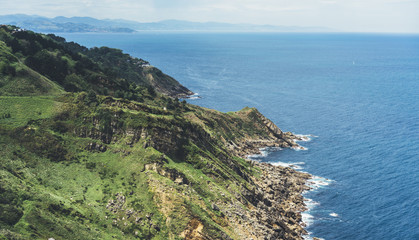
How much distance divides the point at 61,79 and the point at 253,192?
3291 inches

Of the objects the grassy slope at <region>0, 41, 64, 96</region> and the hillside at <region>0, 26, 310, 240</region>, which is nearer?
the hillside at <region>0, 26, 310, 240</region>

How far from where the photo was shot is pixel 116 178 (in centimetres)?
7012

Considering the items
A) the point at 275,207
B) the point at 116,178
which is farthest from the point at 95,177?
the point at 275,207

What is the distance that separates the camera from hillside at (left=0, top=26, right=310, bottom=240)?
187 feet

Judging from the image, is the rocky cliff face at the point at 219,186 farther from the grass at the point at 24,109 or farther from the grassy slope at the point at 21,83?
the grassy slope at the point at 21,83

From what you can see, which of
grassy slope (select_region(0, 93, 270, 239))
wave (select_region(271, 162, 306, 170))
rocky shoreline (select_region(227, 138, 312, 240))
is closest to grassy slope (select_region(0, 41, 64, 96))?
grassy slope (select_region(0, 93, 270, 239))

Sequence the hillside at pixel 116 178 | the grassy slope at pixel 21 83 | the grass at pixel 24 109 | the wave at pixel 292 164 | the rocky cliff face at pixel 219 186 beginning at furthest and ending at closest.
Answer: the wave at pixel 292 164 → the grassy slope at pixel 21 83 → the grass at pixel 24 109 → the rocky cliff face at pixel 219 186 → the hillside at pixel 116 178

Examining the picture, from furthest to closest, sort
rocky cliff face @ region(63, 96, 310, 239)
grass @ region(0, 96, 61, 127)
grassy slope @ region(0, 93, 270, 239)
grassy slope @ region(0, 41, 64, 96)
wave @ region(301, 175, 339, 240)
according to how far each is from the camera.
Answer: wave @ region(301, 175, 339, 240)
grassy slope @ region(0, 41, 64, 96)
grass @ region(0, 96, 61, 127)
rocky cliff face @ region(63, 96, 310, 239)
grassy slope @ region(0, 93, 270, 239)

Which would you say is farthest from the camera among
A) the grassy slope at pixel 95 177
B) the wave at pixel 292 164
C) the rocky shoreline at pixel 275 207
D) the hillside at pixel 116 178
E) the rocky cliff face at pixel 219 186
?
the wave at pixel 292 164

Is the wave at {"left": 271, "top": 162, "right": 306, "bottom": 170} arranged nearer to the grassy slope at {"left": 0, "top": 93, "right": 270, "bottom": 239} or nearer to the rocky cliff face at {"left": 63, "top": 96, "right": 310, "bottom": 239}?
the rocky cliff face at {"left": 63, "top": 96, "right": 310, "bottom": 239}

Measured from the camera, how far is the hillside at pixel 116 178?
56906 mm

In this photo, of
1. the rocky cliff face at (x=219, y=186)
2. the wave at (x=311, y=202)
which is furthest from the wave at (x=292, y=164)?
the wave at (x=311, y=202)

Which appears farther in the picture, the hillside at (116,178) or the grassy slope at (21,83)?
the grassy slope at (21,83)

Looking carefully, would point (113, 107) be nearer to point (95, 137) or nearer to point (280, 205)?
point (95, 137)
